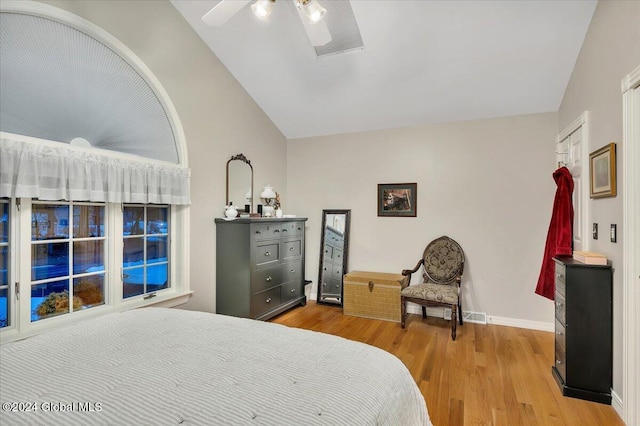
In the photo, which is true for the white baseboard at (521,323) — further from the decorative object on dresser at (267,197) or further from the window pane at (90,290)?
the window pane at (90,290)

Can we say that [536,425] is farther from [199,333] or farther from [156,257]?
[156,257]

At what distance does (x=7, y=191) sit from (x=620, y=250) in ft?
13.0

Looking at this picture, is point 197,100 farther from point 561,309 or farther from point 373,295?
point 561,309

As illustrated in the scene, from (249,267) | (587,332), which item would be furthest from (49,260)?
(587,332)

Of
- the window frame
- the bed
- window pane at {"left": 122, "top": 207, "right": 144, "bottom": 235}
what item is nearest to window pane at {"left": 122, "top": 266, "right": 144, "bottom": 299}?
the window frame

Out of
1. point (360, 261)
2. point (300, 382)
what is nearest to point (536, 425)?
point (300, 382)

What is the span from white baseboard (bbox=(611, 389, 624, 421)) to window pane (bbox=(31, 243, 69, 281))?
3973 mm

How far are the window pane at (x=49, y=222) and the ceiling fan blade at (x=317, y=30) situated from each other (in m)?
2.22

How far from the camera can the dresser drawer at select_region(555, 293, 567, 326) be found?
2383 mm

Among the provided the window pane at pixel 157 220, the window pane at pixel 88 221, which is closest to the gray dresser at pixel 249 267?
the window pane at pixel 157 220

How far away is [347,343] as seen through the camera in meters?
1.47

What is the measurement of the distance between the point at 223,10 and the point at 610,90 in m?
2.77

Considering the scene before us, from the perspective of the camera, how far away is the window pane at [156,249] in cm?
302

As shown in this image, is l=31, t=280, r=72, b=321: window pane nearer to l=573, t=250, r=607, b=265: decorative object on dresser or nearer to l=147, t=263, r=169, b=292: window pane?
l=147, t=263, r=169, b=292: window pane
